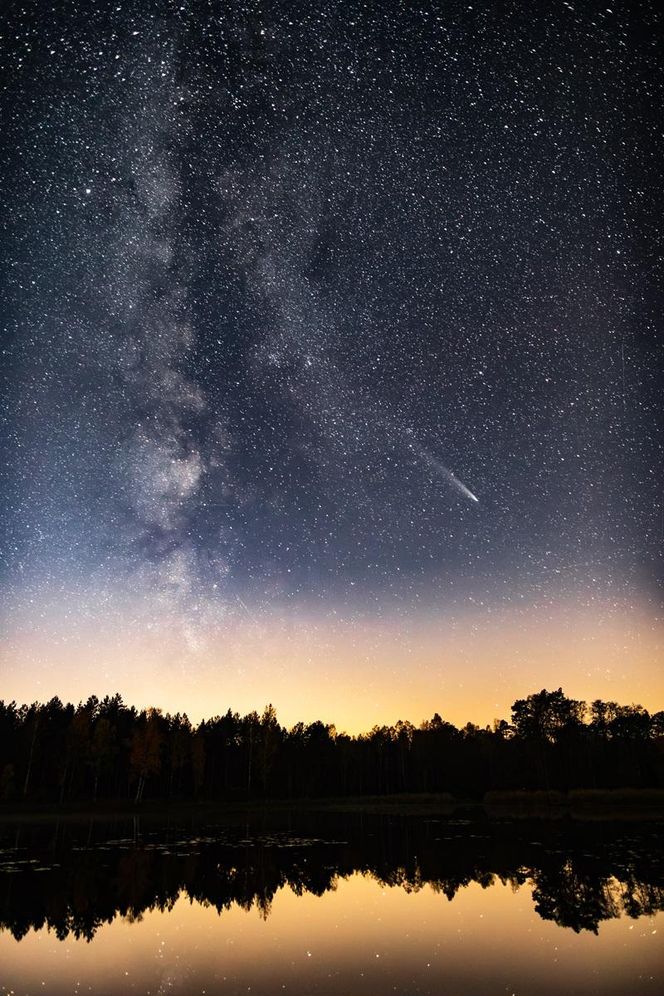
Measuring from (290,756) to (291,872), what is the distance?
75107 millimetres

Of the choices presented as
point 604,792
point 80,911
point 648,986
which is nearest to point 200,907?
point 80,911

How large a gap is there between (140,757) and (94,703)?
2569 cm

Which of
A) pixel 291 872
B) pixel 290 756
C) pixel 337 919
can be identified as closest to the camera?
pixel 337 919

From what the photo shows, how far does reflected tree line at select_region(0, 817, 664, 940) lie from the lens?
51.8 ft

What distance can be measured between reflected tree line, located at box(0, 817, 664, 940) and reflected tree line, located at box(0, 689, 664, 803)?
38.7 meters

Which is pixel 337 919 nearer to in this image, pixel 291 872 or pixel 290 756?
pixel 291 872

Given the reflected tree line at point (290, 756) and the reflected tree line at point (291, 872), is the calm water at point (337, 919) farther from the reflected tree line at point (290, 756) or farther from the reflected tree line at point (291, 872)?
the reflected tree line at point (290, 756)

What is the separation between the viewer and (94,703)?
291ft

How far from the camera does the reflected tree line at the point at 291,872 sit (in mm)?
15781

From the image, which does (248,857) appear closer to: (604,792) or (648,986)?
(648,986)

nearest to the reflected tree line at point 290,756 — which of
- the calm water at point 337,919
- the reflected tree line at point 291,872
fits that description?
the reflected tree line at point 291,872

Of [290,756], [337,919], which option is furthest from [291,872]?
[290,756]

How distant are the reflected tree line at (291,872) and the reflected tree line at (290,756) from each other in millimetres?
38738

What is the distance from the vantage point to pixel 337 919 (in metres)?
15.4
